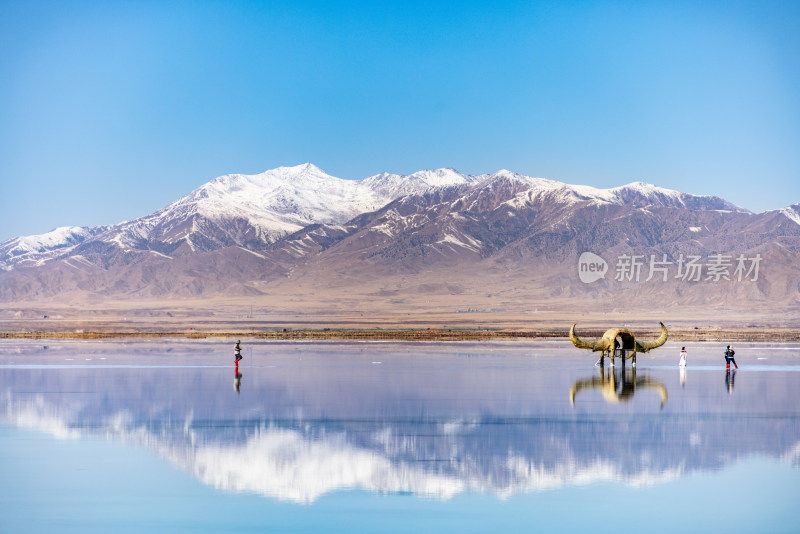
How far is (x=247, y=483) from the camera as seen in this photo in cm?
1265

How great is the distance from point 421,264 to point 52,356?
13670cm

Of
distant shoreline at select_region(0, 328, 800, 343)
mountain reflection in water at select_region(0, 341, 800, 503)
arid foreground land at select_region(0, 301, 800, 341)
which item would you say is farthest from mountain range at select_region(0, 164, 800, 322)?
mountain reflection in water at select_region(0, 341, 800, 503)

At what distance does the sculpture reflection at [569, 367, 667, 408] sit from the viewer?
892 inches

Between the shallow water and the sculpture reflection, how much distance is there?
0.11 metres

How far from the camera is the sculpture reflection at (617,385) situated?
892 inches

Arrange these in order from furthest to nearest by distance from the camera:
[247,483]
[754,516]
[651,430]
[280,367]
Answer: [280,367]
[651,430]
[247,483]
[754,516]

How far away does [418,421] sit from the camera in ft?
60.0

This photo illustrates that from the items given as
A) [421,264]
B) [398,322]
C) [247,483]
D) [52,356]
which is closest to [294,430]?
[247,483]

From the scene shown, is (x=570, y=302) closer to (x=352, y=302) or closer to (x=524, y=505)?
(x=352, y=302)
